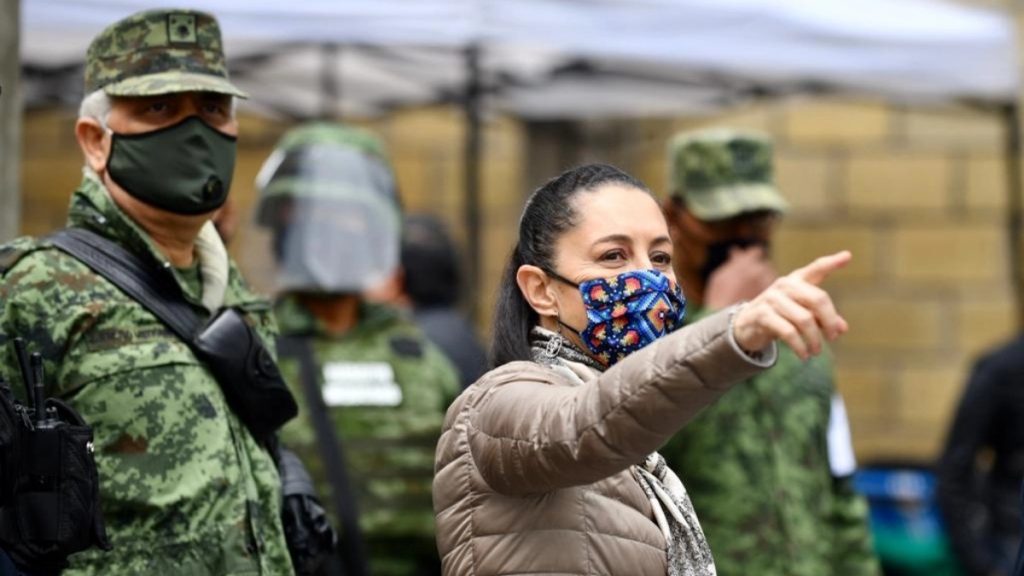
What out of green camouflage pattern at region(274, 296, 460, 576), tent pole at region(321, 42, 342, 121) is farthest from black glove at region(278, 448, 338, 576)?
tent pole at region(321, 42, 342, 121)

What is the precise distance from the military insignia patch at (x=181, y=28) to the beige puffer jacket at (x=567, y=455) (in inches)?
47.7

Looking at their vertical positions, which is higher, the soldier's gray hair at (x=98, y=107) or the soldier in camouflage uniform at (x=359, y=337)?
the soldier's gray hair at (x=98, y=107)

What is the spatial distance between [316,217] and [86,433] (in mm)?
2883

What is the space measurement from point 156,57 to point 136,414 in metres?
0.74

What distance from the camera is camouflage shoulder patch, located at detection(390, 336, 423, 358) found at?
571 centimetres

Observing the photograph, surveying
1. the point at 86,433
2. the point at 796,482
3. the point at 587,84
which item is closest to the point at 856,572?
the point at 796,482

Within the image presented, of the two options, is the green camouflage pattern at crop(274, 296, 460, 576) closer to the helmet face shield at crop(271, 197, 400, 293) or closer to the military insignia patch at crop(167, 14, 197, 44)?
the helmet face shield at crop(271, 197, 400, 293)

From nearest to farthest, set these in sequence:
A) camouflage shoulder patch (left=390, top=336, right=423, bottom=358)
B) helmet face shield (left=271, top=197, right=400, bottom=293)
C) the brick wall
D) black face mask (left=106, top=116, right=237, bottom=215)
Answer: black face mask (left=106, top=116, right=237, bottom=215) < camouflage shoulder patch (left=390, top=336, right=423, bottom=358) < helmet face shield (left=271, top=197, right=400, bottom=293) < the brick wall

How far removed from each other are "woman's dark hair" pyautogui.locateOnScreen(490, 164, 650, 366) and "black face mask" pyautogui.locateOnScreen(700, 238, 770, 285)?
80.9 inches

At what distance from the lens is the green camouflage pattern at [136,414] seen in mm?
3564

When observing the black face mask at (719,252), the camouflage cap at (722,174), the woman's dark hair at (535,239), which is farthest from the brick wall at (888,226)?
the woman's dark hair at (535,239)

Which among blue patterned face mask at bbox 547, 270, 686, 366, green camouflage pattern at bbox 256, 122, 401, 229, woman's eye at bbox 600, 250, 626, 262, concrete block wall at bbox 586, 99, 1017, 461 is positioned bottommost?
concrete block wall at bbox 586, 99, 1017, 461

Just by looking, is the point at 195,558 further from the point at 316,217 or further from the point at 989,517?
the point at 989,517

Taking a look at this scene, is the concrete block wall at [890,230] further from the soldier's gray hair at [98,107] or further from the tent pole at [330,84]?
the soldier's gray hair at [98,107]
